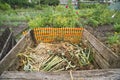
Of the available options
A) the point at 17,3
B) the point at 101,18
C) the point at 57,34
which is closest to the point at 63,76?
the point at 57,34

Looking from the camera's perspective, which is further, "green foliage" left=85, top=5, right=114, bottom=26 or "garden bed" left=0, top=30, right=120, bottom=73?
"green foliage" left=85, top=5, right=114, bottom=26

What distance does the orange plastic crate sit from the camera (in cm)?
538

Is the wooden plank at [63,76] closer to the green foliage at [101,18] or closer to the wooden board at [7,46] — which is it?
the wooden board at [7,46]

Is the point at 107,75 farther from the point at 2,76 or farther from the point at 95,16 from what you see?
the point at 95,16

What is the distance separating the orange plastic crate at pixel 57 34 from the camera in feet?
17.6

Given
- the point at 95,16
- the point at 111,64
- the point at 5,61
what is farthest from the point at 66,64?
the point at 95,16

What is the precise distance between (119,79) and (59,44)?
2659mm

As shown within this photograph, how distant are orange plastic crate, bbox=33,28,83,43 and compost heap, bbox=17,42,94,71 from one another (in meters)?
0.76

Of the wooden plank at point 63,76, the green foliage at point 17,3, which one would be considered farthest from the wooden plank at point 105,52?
the green foliage at point 17,3

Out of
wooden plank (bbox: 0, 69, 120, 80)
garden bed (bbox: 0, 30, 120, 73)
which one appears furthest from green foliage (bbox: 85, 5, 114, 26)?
wooden plank (bbox: 0, 69, 120, 80)

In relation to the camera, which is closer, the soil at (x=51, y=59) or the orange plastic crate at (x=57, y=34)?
the soil at (x=51, y=59)

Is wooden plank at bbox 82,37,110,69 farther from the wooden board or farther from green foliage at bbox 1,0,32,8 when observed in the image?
green foliage at bbox 1,0,32,8

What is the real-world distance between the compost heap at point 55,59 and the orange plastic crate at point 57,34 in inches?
30.0

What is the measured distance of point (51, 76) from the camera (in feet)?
7.93
